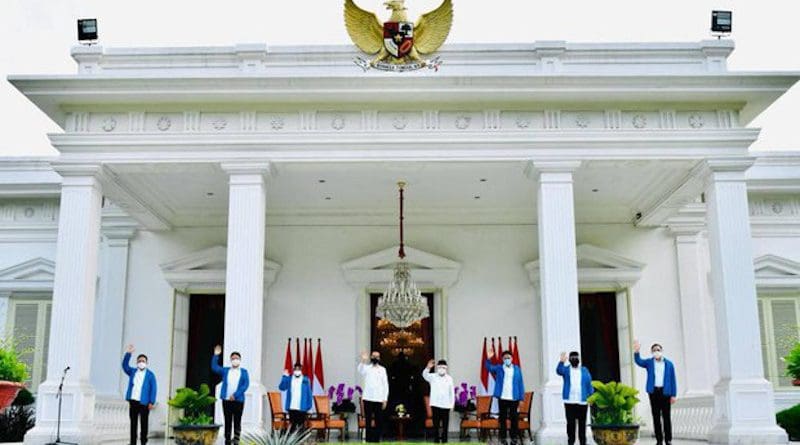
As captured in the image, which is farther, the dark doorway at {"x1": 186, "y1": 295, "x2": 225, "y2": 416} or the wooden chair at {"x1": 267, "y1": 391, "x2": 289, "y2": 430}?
the dark doorway at {"x1": 186, "y1": 295, "x2": 225, "y2": 416}

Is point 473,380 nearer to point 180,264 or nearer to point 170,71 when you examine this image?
point 180,264

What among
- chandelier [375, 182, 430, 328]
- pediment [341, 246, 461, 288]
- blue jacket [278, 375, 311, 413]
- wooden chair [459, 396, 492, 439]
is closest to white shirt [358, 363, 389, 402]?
blue jacket [278, 375, 311, 413]

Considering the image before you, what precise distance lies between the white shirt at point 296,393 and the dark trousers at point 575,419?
4.30m

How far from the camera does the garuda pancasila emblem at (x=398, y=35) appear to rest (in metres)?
14.0

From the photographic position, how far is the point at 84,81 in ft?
44.5

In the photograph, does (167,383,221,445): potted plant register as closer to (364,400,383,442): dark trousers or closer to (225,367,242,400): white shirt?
(225,367,242,400): white shirt

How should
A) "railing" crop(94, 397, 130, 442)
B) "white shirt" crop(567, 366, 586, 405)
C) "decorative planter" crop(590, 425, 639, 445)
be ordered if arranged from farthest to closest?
1. "railing" crop(94, 397, 130, 442)
2. "white shirt" crop(567, 366, 586, 405)
3. "decorative planter" crop(590, 425, 639, 445)

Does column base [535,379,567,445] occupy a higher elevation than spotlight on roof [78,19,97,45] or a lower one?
lower

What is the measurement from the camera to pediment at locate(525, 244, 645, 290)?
18.0m

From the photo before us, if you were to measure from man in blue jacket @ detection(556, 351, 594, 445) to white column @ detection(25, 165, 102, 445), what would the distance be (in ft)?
23.6

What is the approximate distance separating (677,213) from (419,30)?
7.28 metres

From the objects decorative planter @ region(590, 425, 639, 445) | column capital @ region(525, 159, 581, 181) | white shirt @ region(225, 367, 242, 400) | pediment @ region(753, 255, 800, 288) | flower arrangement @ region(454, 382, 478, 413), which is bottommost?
decorative planter @ region(590, 425, 639, 445)

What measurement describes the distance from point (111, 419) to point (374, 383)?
5411mm

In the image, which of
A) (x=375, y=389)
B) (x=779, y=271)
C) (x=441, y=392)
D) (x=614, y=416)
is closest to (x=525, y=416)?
(x=441, y=392)
